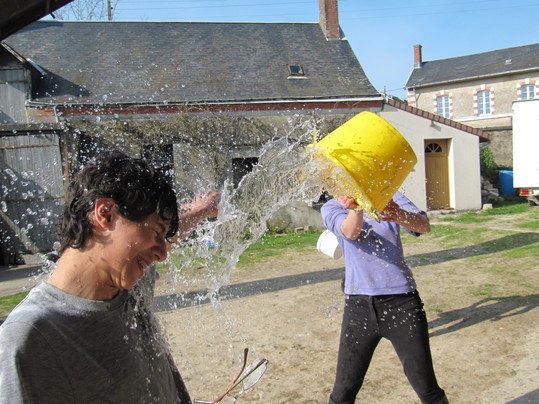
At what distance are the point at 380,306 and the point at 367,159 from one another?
0.96 m

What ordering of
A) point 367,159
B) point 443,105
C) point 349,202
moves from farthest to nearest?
point 443,105
point 349,202
point 367,159

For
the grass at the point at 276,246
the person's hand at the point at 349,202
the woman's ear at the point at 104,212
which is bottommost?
the grass at the point at 276,246

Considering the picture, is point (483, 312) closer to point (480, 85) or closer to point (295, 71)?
point (295, 71)

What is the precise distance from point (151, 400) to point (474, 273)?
6849 millimetres

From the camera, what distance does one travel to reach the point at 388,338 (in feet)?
8.51

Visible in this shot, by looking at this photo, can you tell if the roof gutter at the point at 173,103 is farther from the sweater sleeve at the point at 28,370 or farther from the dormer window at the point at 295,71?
the sweater sleeve at the point at 28,370

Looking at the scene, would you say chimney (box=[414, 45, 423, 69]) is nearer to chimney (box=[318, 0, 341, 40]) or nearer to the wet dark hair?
chimney (box=[318, 0, 341, 40])

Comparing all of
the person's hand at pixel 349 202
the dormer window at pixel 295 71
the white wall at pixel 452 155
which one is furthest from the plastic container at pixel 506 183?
the person's hand at pixel 349 202

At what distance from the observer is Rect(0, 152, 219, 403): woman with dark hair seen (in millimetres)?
1098

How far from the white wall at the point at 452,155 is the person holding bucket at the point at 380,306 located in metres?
12.6

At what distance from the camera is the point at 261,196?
322cm

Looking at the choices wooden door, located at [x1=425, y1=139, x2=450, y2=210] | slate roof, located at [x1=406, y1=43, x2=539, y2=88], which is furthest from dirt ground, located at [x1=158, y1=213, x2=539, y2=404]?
slate roof, located at [x1=406, y1=43, x2=539, y2=88]

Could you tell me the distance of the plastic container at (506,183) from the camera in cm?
1953

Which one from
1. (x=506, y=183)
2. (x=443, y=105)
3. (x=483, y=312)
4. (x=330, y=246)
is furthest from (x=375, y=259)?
(x=443, y=105)
